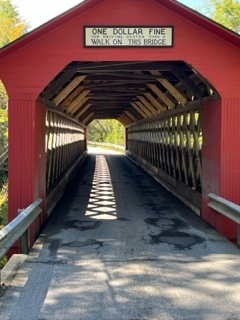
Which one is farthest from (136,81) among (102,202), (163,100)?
(102,202)

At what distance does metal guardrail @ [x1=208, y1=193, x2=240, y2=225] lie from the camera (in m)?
5.50

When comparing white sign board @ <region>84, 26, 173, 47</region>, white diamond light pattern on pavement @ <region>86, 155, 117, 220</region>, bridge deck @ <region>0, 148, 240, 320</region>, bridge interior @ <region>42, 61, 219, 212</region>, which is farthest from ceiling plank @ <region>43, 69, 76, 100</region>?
white diamond light pattern on pavement @ <region>86, 155, 117, 220</region>

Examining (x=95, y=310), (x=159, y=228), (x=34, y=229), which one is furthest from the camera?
(x=159, y=228)

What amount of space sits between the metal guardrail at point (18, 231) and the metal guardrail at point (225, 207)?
2715 millimetres

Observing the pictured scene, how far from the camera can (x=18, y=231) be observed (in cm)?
481

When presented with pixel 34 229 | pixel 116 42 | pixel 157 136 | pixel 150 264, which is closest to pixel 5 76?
pixel 116 42

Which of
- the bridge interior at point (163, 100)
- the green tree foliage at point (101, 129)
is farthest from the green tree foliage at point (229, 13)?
the green tree foliage at point (101, 129)

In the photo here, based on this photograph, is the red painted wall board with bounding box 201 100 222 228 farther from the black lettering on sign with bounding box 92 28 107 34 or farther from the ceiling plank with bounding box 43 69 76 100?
the ceiling plank with bounding box 43 69 76 100

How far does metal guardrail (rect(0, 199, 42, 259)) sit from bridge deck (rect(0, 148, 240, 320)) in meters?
0.22

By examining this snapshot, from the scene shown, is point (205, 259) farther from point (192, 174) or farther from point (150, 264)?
point (192, 174)

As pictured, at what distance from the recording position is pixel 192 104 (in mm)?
8508

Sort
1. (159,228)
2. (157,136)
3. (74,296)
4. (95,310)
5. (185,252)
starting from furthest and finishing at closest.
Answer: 1. (157,136)
2. (159,228)
3. (185,252)
4. (74,296)
5. (95,310)

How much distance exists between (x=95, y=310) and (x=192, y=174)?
5.64 meters

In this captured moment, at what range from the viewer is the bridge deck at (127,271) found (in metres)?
3.60
